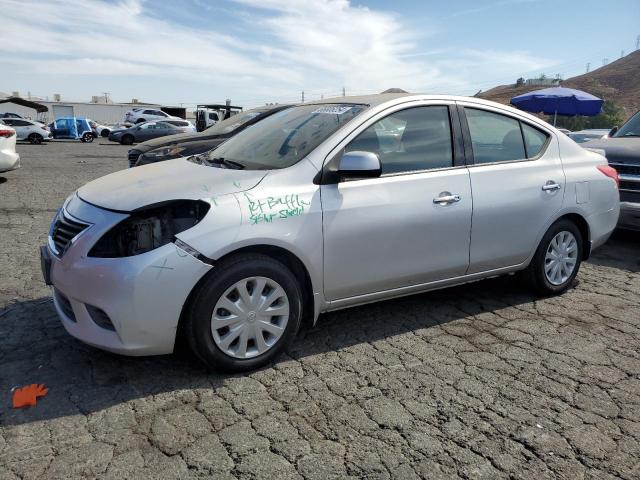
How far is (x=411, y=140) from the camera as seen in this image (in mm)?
3822

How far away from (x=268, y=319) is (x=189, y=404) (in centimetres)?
66

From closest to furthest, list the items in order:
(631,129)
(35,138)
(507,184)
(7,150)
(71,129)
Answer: (507,184), (631,129), (7,150), (35,138), (71,129)

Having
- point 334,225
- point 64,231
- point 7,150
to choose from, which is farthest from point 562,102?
point 64,231

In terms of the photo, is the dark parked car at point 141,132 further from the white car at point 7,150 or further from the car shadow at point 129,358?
the car shadow at point 129,358

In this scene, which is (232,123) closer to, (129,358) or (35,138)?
A: (129,358)

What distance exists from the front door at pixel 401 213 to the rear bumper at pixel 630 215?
11.1ft

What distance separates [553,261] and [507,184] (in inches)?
37.1

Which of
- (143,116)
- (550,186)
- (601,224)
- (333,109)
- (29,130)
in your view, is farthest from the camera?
(143,116)

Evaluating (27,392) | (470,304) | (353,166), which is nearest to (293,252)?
(353,166)

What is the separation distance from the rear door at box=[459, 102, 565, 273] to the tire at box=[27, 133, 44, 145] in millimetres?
30667

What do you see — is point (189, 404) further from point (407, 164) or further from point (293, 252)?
point (407, 164)

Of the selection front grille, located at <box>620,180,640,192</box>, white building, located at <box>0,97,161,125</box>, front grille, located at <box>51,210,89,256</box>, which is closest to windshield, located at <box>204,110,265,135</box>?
front grille, located at <box>620,180,640,192</box>

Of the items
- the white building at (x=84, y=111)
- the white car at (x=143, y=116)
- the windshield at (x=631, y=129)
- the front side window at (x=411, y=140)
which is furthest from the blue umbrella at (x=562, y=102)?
the white building at (x=84, y=111)

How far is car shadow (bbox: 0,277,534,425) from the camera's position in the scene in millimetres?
2959
